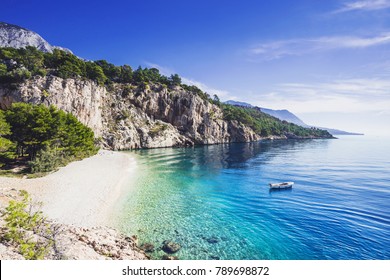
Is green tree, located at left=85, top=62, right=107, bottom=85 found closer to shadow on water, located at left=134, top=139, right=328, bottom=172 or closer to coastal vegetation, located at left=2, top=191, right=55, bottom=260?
shadow on water, located at left=134, top=139, right=328, bottom=172

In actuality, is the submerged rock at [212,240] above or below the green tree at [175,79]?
below

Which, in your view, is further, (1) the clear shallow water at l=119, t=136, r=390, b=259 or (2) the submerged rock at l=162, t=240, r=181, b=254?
(1) the clear shallow water at l=119, t=136, r=390, b=259

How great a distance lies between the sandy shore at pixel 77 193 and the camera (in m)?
20.6

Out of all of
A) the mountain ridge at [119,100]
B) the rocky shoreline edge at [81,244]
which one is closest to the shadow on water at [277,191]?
the rocky shoreline edge at [81,244]

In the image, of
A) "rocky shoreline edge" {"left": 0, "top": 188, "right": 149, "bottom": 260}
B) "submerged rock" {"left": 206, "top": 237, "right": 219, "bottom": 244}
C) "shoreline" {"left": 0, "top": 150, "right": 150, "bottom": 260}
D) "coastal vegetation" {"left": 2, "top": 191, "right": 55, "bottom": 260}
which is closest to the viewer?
"coastal vegetation" {"left": 2, "top": 191, "right": 55, "bottom": 260}

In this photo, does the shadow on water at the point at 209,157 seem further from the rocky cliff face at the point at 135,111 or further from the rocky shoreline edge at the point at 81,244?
the rocky shoreline edge at the point at 81,244

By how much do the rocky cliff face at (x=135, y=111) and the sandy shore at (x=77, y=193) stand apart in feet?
148

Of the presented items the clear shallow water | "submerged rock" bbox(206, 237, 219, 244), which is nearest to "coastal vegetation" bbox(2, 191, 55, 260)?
the clear shallow water

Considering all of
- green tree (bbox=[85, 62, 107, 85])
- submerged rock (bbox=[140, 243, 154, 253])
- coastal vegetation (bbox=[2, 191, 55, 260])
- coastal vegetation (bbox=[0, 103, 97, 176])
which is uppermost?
green tree (bbox=[85, 62, 107, 85])

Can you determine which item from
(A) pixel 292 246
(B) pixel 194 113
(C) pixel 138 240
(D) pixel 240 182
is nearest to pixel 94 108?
(B) pixel 194 113

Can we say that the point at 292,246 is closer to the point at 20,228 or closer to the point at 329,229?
the point at 329,229

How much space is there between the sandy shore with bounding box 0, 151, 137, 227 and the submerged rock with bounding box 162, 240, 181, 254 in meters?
6.83

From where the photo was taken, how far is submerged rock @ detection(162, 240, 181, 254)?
16464 mm

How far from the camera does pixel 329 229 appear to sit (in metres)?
20.6
